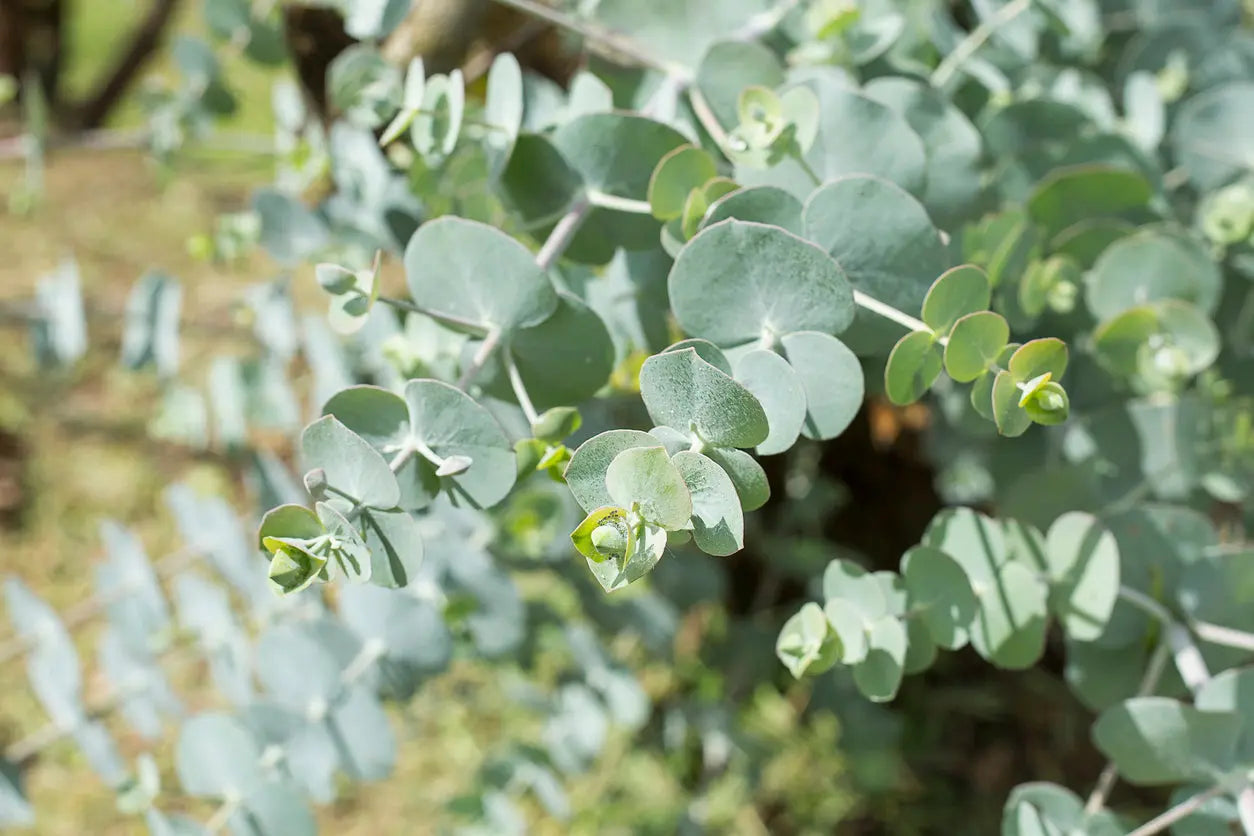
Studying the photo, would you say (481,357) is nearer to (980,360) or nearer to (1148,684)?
(980,360)

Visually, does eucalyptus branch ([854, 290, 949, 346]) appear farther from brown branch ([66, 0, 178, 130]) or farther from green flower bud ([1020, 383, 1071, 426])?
brown branch ([66, 0, 178, 130])

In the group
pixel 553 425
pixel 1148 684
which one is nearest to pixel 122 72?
pixel 553 425

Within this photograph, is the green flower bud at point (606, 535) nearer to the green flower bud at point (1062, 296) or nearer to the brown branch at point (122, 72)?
the green flower bud at point (1062, 296)

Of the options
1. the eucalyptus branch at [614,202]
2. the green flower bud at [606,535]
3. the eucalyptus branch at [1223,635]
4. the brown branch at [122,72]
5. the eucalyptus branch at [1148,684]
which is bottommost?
the brown branch at [122,72]

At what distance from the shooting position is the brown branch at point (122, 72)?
188 centimetres

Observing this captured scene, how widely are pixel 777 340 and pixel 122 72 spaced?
6.40 ft

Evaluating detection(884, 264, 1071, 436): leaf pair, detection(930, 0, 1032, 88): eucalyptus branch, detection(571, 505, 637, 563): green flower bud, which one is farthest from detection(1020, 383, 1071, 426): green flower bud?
detection(930, 0, 1032, 88): eucalyptus branch

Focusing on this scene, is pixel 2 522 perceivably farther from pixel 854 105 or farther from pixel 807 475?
pixel 854 105

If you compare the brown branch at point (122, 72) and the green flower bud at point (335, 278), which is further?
the brown branch at point (122, 72)

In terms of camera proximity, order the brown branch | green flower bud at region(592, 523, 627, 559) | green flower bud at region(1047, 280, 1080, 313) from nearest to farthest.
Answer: green flower bud at region(592, 523, 627, 559) → green flower bud at region(1047, 280, 1080, 313) → the brown branch

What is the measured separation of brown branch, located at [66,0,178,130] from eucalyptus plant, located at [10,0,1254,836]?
1413 millimetres

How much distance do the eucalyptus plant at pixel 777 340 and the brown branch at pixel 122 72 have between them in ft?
4.64

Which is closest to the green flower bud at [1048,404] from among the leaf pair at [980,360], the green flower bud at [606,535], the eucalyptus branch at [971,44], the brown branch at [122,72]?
the leaf pair at [980,360]

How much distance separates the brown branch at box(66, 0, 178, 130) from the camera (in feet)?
6.15
